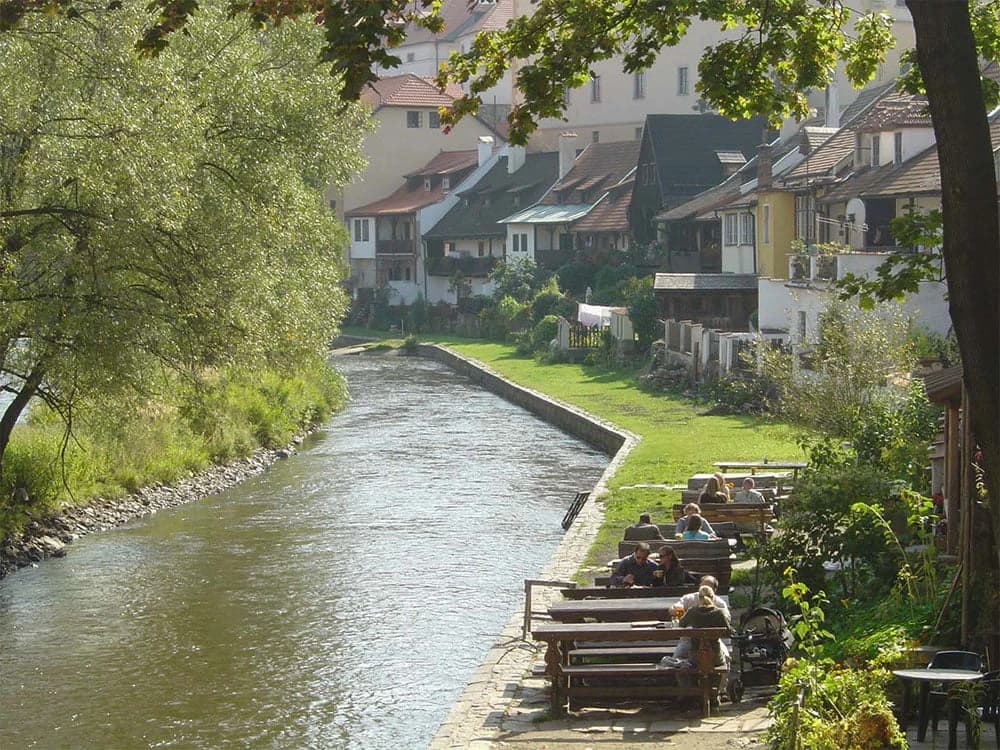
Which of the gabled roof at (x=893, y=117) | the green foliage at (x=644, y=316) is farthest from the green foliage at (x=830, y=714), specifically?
the green foliage at (x=644, y=316)

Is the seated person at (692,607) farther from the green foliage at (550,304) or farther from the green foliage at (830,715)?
the green foliage at (550,304)

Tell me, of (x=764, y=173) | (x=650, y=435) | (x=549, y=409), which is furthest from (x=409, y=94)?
(x=650, y=435)

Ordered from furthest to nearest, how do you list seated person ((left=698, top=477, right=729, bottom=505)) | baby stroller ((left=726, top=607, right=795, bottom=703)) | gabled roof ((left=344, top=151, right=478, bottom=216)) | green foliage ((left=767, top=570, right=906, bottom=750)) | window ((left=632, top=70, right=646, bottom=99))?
window ((left=632, top=70, right=646, bottom=99)) → gabled roof ((left=344, top=151, right=478, bottom=216)) → seated person ((left=698, top=477, right=729, bottom=505)) → baby stroller ((left=726, top=607, right=795, bottom=703)) → green foliage ((left=767, top=570, right=906, bottom=750))

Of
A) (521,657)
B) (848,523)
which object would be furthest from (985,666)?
(521,657)

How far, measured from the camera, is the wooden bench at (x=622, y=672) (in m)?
13.3

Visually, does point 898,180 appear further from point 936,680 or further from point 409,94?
point 409,94

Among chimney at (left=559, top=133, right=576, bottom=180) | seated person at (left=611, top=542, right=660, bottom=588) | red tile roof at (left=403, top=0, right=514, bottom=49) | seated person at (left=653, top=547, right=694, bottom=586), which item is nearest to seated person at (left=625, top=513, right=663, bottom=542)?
seated person at (left=611, top=542, right=660, bottom=588)

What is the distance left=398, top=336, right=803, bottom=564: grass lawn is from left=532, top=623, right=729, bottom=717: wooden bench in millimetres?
7442

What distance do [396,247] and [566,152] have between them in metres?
13.0

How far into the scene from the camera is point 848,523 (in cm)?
1627

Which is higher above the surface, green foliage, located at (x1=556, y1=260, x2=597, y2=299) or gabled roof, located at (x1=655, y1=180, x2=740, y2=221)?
gabled roof, located at (x1=655, y1=180, x2=740, y2=221)

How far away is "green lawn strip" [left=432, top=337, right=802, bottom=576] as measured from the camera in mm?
26422

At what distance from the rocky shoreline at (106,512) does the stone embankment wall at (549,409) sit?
8628 millimetres

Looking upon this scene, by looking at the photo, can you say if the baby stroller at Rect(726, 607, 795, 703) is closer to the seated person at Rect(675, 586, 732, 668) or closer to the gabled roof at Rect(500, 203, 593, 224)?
the seated person at Rect(675, 586, 732, 668)
